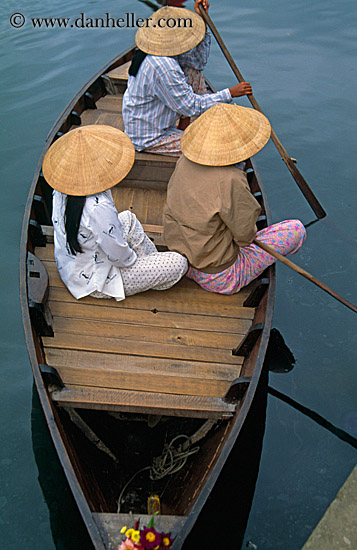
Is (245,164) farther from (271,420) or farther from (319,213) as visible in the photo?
(271,420)

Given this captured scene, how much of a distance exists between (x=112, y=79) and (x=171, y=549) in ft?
16.9

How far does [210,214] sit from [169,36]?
1794 millimetres

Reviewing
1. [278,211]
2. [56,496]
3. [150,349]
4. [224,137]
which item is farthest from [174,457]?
[278,211]

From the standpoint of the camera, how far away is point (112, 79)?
617 cm

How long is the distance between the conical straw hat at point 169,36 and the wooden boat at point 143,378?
5.50 feet

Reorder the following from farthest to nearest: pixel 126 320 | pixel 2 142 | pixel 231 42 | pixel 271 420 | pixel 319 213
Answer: pixel 231 42
pixel 2 142
pixel 319 213
pixel 271 420
pixel 126 320

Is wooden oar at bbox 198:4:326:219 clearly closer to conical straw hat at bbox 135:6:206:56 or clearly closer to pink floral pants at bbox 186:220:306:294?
conical straw hat at bbox 135:6:206:56

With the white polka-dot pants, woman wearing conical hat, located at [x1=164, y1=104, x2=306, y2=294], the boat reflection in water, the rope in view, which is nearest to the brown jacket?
woman wearing conical hat, located at [x1=164, y1=104, x2=306, y2=294]

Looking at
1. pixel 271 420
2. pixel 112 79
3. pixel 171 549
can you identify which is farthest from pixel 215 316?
pixel 112 79

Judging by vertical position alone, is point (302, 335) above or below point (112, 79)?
below

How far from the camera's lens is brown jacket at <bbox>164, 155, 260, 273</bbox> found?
3232 mm

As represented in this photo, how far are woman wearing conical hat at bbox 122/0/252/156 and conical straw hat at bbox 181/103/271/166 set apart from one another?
1185mm

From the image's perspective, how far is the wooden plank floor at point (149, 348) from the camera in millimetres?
3127

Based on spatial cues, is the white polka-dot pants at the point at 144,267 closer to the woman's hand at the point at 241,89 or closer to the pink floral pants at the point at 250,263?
the pink floral pants at the point at 250,263
